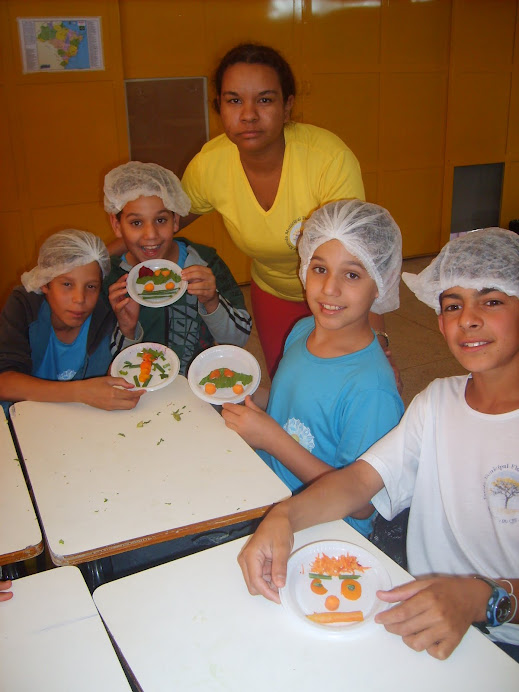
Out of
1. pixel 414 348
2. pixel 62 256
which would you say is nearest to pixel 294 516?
pixel 62 256

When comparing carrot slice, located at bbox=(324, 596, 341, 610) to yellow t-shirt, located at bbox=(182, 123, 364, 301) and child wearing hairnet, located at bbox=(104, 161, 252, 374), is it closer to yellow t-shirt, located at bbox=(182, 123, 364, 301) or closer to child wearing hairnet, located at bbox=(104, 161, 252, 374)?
child wearing hairnet, located at bbox=(104, 161, 252, 374)

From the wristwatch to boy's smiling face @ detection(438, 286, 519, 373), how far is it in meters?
0.49

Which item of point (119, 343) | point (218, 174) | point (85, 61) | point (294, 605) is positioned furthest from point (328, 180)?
point (85, 61)

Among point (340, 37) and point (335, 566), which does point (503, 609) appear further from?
point (340, 37)

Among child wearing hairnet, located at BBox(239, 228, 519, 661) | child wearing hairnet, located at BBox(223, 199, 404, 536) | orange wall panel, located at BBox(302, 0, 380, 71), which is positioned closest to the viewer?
child wearing hairnet, located at BBox(239, 228, 519, 661)

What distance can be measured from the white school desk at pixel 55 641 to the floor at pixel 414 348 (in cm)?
283

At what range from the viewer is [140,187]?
2.40m

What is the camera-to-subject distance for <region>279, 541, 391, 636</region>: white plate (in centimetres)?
116

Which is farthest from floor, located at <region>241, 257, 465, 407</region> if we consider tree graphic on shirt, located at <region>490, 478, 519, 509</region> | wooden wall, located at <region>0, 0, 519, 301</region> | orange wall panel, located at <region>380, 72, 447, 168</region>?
tree graphic on shirt, located at <region>490, 478, 519, 509</region>

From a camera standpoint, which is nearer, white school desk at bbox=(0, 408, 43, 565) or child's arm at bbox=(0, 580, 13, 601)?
child's arm at bbox=(0, 580, 13, 601)

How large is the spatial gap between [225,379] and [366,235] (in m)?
0.68

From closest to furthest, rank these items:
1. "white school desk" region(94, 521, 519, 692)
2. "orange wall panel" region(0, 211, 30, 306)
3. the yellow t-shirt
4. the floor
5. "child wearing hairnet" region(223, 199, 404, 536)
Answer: "white school desk" region(94, 521, 519, 692) → "child wearing hairnet" region(223, 199, 404, 536) → the yellow t-shirt → the floor → "orange wall panel" region(0, 211, 30, 306)

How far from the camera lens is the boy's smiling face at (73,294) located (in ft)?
7.59

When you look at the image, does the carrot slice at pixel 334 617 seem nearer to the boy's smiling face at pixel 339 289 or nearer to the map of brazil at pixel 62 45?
the boy's smiling face at pixel 339 289
